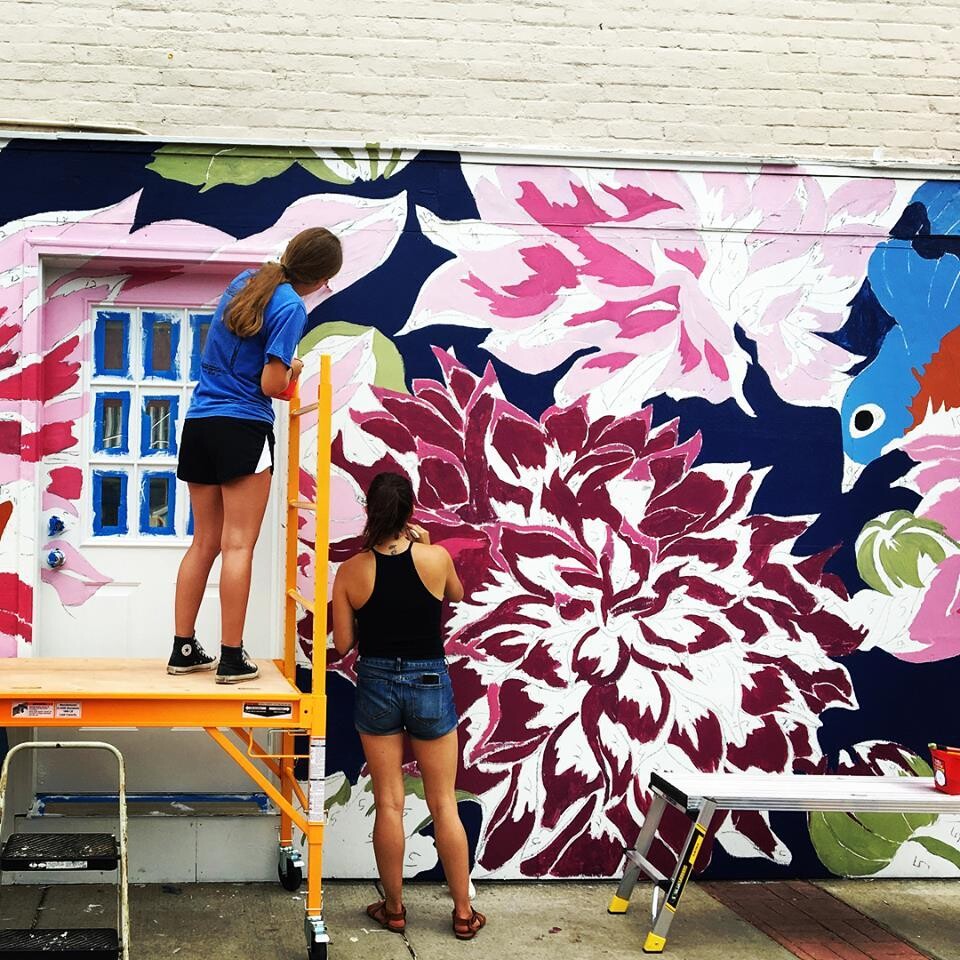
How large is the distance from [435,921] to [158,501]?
208 centimetres

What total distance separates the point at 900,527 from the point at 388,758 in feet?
8.40

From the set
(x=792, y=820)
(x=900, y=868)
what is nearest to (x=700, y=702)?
(x=792, y=820)

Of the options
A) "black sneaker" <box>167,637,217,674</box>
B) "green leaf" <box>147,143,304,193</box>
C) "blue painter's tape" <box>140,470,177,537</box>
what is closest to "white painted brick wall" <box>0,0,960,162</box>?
"green leaf" <box>147,143,304,193</box>

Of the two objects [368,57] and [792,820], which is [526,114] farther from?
[792,820]

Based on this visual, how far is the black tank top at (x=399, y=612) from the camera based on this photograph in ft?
16.2

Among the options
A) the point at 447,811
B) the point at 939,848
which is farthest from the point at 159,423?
the point at 939,848

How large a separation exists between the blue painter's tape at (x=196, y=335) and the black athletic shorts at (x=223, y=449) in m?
0.78

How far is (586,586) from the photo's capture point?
5.69 m

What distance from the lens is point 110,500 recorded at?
18.2 feet

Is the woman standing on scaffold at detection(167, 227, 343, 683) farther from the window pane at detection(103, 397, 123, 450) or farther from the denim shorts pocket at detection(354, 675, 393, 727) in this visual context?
the window pane at detection(103, 397, 123, 450)

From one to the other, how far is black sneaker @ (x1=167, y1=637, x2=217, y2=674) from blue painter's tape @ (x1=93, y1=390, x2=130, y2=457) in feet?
3.37

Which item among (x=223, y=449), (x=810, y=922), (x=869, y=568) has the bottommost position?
(x=810, y=922)

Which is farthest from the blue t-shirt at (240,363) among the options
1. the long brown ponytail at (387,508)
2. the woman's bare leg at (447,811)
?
the woman's bare leg at (447,811)

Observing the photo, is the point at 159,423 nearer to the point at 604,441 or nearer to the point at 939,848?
the point at 604,441
